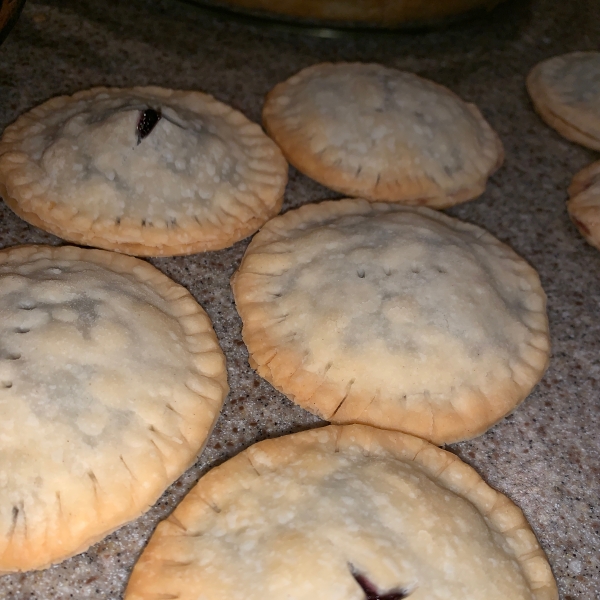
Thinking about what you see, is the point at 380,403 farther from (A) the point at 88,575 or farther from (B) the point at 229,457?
(A) the point at 88,575

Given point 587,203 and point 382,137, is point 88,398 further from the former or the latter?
point 587,203

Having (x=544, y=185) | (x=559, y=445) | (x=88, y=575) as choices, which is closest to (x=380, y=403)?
(x=559, y=445)

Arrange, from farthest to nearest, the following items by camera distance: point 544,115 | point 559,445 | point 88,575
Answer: point 544,115 → point 559,445 → point 88,575

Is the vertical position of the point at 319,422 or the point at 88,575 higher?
the point at 319,422

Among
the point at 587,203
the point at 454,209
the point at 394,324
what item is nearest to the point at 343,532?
the point at 394,324

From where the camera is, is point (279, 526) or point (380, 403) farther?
point (380, 403)

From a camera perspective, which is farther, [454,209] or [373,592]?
[454,209]

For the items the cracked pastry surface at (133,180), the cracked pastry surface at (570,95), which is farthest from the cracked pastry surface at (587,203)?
the cracked pastry surface at (133,180)

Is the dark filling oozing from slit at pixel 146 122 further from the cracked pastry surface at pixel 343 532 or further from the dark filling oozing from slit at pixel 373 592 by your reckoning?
the dark filling oozing from slit at pixel 373 592
